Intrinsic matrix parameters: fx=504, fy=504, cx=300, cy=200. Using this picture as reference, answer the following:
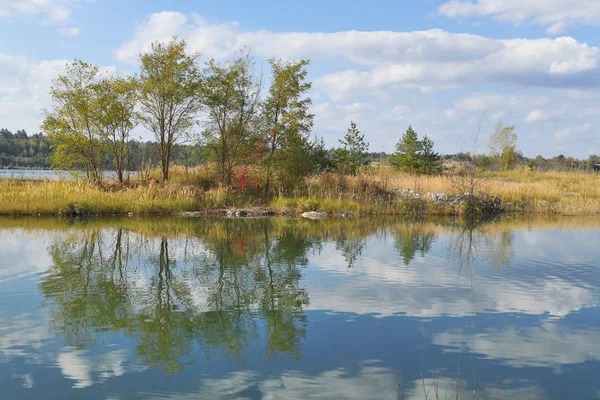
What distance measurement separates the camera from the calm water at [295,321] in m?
4.79

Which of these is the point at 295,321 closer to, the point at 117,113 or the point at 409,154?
the point at 117,113

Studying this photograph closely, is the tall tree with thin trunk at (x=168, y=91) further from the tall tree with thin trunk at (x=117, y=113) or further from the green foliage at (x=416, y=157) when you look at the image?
the green foliage at (x=416, y=157)

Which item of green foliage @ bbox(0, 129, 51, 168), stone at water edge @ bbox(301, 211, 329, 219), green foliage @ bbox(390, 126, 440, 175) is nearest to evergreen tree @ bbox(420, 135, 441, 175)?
green foliage @ bbox(390, 126, 440, 175)

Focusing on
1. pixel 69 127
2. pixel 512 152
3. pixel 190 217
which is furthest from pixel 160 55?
pixel 512 152

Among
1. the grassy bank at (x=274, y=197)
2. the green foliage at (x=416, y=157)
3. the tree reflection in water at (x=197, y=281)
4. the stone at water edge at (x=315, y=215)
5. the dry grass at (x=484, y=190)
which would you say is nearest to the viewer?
the tree reflection in water at (x=197, y=281)

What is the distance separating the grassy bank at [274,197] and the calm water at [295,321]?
743 cm

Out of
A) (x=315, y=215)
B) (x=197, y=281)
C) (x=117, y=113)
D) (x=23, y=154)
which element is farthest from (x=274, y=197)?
(x=23, y=154)

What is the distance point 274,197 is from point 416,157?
16.4m

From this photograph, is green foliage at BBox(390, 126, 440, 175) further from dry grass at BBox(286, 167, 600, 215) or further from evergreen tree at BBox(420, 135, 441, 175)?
dry grass at BBox(286, 167, 600, 215)

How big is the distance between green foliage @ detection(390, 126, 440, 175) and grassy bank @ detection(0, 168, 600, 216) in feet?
27.4

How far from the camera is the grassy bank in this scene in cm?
1981

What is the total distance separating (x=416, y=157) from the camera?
3619 centimetres

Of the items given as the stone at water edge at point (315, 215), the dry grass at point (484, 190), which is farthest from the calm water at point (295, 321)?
the dry grass at point (484, 190)

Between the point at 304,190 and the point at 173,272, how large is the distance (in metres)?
14.6
